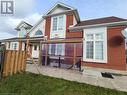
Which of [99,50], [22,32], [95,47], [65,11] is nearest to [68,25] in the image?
[65,11]

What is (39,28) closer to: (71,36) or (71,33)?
(71,33)

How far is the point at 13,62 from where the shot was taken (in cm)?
808

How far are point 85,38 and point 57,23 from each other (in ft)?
16.2

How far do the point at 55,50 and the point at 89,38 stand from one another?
4.97 metres

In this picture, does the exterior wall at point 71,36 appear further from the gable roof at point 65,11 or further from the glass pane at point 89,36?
the glass pane at point 89,36

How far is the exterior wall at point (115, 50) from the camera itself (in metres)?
11.6

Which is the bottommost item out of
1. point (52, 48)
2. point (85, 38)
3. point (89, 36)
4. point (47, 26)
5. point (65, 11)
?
point (52, 48)

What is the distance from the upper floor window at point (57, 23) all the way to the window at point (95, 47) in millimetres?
4178

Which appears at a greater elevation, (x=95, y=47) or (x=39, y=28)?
(x=39, y=28)

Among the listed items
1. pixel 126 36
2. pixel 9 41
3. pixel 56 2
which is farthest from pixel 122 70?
pixel 9 41

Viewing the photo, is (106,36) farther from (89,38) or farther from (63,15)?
(63,15)

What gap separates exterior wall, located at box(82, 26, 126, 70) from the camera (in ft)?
38.0

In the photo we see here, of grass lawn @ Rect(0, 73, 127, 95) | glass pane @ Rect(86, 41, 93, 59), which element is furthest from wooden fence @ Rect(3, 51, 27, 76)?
glass pane @ Rect(86, 41, 93, 59)

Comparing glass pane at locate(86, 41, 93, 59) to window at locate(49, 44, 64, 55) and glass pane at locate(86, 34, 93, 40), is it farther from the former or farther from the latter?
window at locate(49, 44, 64, 55)
